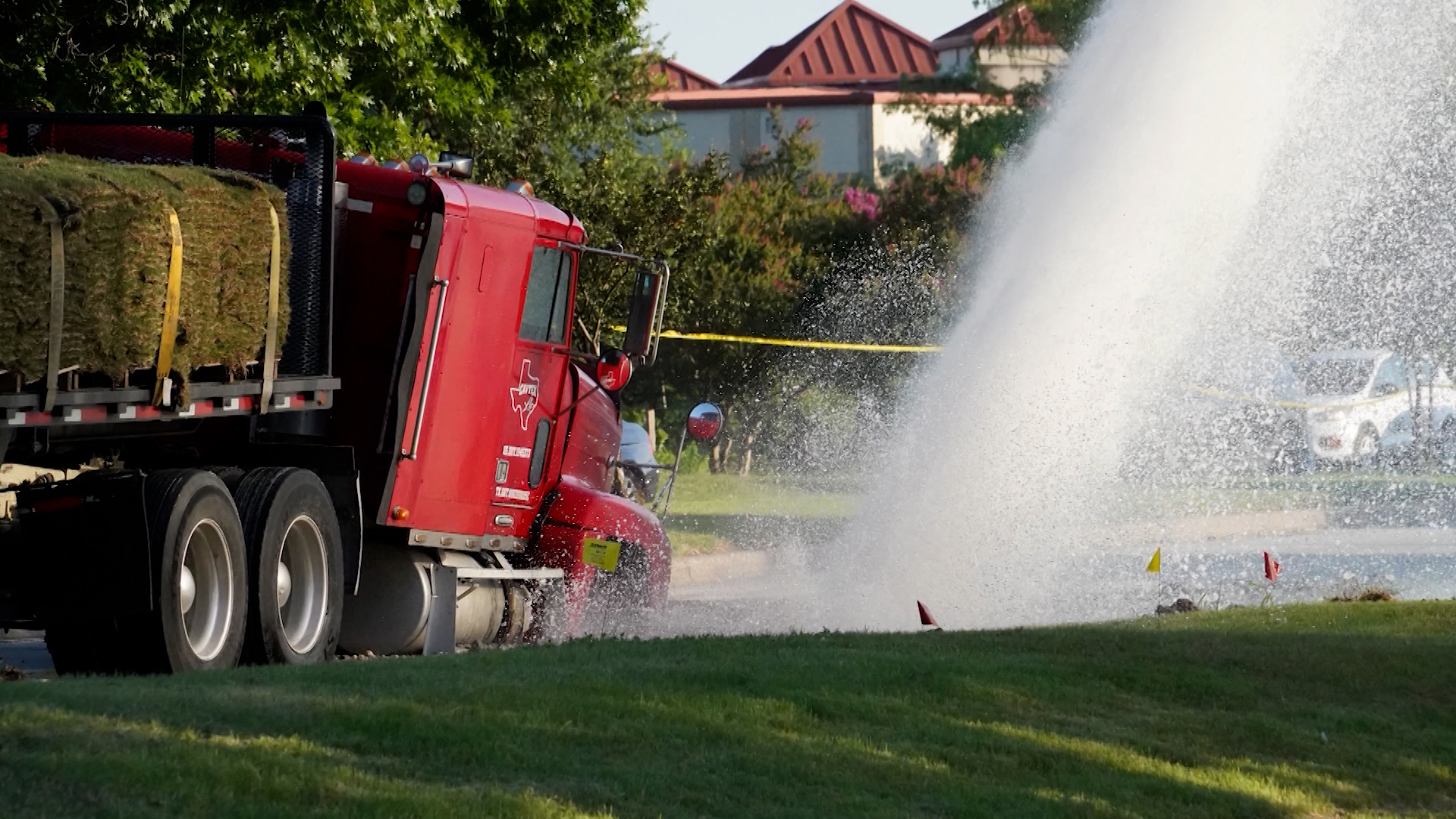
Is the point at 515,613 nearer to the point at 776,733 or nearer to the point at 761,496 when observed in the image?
the point at 776,733

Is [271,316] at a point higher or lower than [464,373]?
higher

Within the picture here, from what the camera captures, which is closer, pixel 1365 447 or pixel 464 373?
pixel 464 373

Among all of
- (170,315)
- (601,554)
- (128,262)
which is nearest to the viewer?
(128,262)

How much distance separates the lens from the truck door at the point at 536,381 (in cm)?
1165

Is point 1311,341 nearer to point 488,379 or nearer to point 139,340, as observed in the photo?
point 488,379

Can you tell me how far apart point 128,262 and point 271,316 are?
1.36m

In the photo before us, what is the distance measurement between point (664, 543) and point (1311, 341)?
1414cm

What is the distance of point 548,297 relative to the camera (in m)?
11.9

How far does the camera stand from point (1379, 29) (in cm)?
1909

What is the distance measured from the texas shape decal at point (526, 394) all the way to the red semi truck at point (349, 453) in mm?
23

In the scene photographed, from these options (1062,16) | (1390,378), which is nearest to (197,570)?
(1390,378)

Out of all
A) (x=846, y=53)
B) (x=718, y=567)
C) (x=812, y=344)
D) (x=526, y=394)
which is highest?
(x=846, y=53)

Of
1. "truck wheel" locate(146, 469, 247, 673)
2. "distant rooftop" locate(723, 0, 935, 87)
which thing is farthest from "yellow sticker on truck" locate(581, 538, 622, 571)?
"distant rooftop" locate(723, 0, 935, 87)

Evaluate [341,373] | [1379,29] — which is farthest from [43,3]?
[1379,29]
